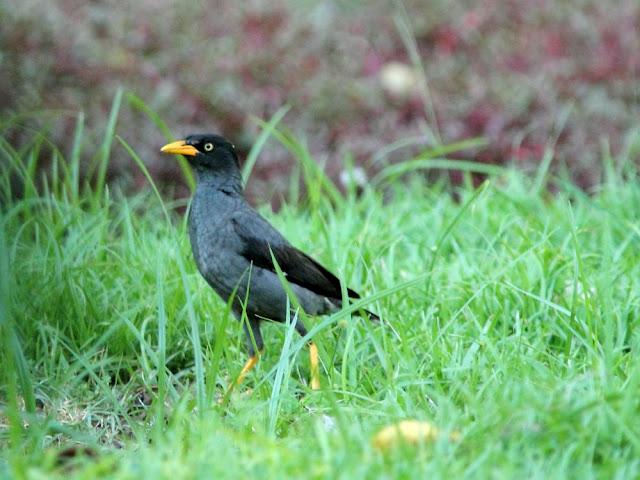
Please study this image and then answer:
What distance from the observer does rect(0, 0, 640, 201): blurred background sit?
6426 mm

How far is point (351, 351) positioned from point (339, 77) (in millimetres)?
3792

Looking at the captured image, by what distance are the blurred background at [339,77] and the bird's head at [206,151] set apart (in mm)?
2069

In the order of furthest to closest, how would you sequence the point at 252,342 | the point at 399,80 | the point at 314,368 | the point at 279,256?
the point at 399,80, the point at 279,256, the point at 252,342, the point at 314,368

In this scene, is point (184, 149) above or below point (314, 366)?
above

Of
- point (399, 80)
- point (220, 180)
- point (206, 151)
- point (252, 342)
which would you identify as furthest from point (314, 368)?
point (399, 80)

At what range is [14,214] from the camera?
4578 mm

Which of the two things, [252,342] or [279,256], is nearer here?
[252,342]

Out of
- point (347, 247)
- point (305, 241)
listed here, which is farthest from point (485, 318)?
point (305, 241)

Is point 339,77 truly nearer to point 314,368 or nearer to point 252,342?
point 252,342

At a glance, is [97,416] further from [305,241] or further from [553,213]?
[553,213]

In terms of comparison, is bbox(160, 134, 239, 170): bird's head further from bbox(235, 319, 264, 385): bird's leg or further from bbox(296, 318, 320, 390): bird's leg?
bbox(296, 318, 320, 390): bird's leg

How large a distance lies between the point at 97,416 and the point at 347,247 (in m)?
1.42

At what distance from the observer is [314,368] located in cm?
368

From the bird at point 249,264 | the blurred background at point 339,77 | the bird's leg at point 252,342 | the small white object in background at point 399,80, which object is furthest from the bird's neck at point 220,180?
the small white object in background at point 399,80
